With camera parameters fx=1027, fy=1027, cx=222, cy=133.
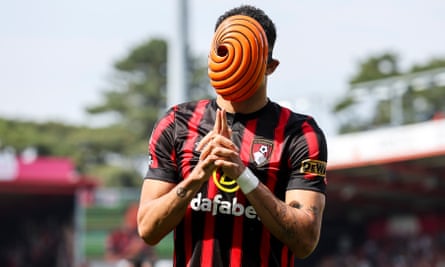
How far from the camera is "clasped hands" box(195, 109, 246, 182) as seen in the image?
3.62 metres

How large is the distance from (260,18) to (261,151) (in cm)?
52

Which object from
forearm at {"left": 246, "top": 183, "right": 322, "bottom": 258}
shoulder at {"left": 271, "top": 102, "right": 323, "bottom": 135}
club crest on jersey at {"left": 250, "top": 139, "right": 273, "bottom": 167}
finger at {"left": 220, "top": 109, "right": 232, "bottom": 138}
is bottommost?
forearm at {"left": 246, "top": 183, "right": 322, "bottom": 258}

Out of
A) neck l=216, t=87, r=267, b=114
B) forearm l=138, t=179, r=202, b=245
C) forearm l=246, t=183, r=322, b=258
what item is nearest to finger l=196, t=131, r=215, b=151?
forearm l=138, t=179, r=202, b=245

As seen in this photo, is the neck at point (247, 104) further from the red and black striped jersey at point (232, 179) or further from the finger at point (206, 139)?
the finger at point (206, 139)

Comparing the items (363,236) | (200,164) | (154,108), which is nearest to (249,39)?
(200,164)

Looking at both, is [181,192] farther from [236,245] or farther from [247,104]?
[247,104]

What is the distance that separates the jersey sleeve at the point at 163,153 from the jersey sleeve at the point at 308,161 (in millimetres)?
464

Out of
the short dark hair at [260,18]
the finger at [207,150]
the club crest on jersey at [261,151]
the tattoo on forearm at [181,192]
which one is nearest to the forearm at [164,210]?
the tattoo on forearm at [181,192]

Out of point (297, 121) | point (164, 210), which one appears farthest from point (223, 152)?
point (297, 121)

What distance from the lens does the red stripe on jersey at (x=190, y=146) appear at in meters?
3.97

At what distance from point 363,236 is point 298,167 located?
28885mm

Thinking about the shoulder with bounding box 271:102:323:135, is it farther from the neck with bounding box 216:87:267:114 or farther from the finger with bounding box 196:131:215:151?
the finger with bounding box 196:131:215:151

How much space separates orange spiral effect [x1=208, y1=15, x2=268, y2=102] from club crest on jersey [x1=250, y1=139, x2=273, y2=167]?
35 centimetres

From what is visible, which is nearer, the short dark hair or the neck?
the short dark hair
